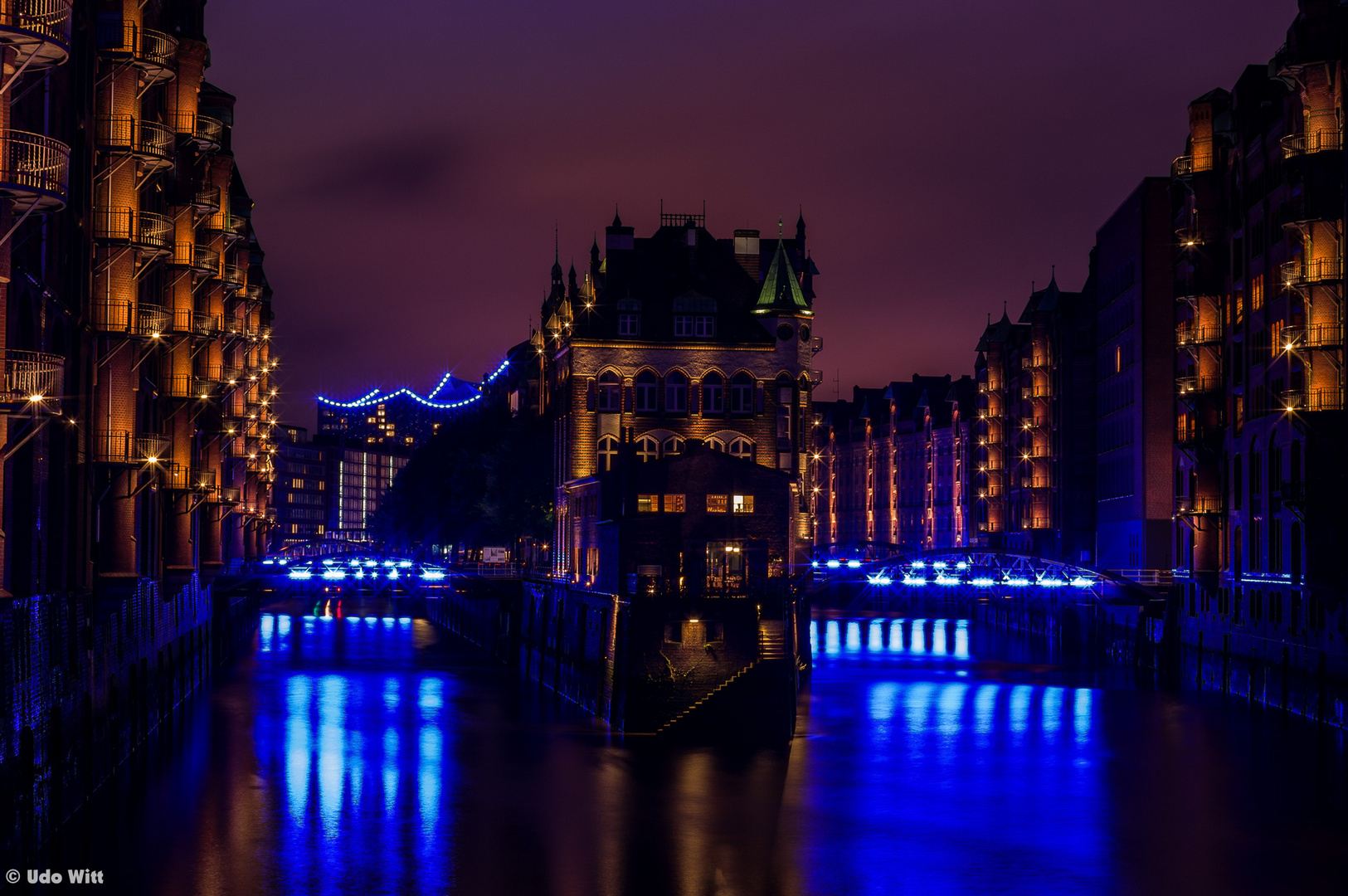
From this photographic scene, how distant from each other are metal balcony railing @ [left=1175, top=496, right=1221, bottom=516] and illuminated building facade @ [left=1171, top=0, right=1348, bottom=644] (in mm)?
98

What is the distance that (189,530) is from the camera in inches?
2623

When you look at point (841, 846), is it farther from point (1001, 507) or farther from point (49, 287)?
point (1001, 507)

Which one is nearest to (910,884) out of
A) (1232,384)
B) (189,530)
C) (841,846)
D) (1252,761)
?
(841,846)

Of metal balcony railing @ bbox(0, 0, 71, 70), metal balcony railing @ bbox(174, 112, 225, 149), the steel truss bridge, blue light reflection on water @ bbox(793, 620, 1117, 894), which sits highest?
metal balcony railing @ bbox(174, 112, 225, 149)

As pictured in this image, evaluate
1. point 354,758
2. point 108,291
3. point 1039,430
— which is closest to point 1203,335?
point 354,758

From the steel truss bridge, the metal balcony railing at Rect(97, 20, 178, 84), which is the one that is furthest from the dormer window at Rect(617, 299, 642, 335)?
the metal balcony railing at Rect(97, 20, 178, 84)

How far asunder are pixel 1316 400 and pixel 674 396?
126ft

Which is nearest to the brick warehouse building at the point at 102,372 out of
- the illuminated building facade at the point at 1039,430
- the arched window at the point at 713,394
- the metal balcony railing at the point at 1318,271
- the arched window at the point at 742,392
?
the arched window at the point at 713,394

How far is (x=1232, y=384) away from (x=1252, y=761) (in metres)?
24.5

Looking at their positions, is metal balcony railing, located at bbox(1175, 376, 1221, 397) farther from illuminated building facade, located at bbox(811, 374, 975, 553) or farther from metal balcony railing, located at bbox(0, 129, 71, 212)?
illuminated building facade, located at bbox(811, 374, 975, 553)

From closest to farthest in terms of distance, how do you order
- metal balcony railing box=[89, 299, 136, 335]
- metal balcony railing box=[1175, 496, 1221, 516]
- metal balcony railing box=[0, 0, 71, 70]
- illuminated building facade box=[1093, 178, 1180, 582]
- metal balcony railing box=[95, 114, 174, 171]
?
metal balcony railing box=[0, 0, 71, 70] → metal balcony railing box=[95, 114, 174, 171] → metal balcony railing box=[89, 299, 136, 335] → metal balcony railing box=[1175, 496, 1221, 516] → illuminated building facade box=[1093, 178, 1180, 582]

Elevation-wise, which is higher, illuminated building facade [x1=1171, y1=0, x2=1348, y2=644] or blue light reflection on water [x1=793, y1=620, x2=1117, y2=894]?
illuminated building facade [x1=1171, y1=0, x2=1348, y2=644]

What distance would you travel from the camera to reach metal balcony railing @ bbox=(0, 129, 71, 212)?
32594 mm

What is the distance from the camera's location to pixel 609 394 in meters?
90.4
